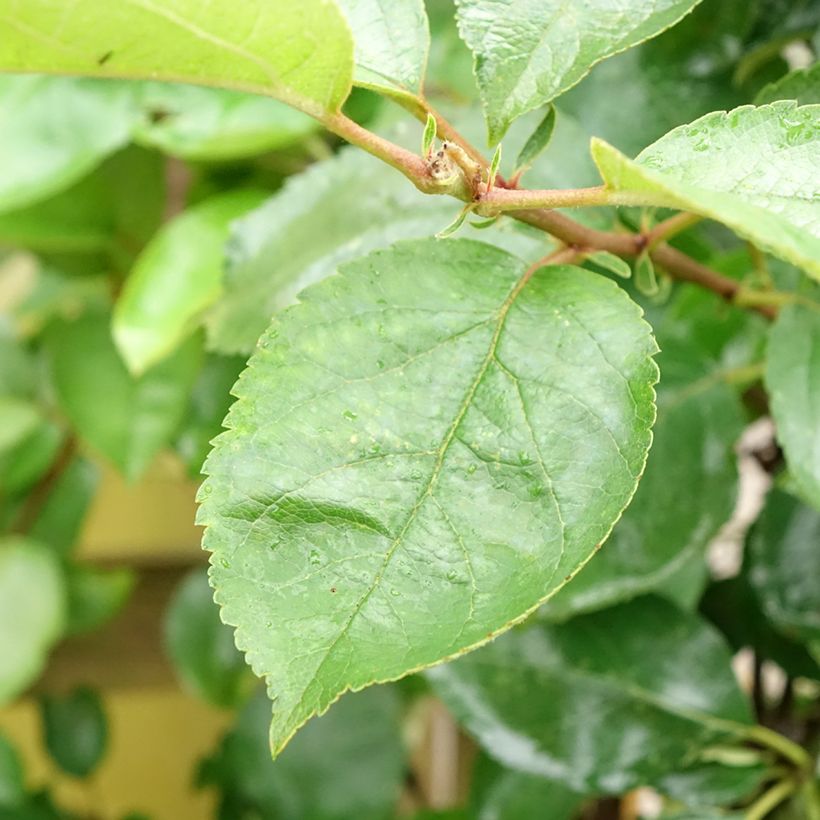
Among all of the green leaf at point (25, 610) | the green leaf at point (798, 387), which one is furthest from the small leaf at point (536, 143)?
the green leaf at point (25, 610)

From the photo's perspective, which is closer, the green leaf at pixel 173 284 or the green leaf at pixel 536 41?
the green leaf at pixel 536 41

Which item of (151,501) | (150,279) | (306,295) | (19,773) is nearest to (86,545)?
(151,501)

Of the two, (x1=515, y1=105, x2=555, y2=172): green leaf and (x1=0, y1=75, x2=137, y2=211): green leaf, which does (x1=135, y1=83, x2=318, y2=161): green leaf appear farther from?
(x1=515, y1=105, x2=555, y2=172): green leaf

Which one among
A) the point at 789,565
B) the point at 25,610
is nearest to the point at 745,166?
the point at 789,565

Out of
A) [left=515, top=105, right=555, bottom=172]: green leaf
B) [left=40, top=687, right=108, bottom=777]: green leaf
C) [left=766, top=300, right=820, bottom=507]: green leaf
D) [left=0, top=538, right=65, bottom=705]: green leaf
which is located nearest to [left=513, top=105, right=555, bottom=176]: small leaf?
[left=515, top=105, right=555, bottom=172]: green leaf

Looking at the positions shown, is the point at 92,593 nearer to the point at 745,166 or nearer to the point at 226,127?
the point at 226,127

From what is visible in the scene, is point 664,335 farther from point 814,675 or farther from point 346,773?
point 346,773

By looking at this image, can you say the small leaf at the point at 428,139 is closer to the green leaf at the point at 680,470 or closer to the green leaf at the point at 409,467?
the green leaf at the point at 409,467
